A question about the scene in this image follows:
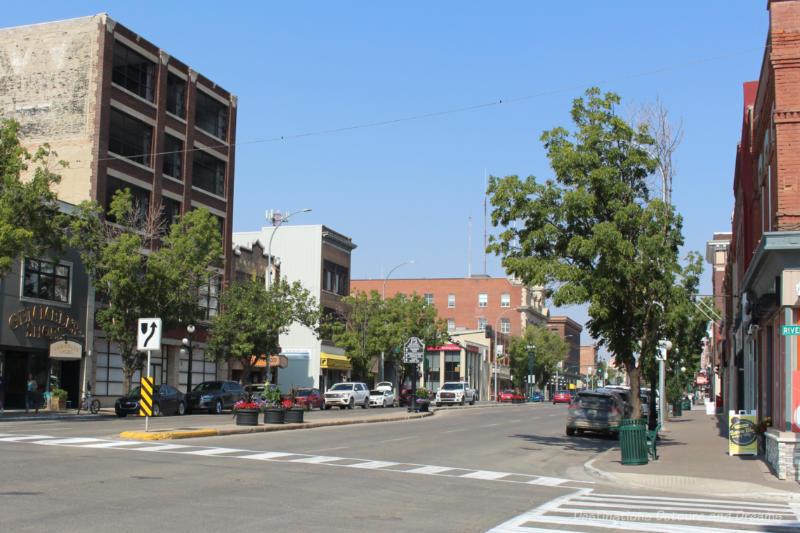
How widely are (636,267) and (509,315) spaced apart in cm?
9737

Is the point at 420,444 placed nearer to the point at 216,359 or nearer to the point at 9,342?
the point at 9,342

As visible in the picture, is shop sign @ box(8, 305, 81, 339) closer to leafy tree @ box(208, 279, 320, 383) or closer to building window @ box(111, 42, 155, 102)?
leafy tree @ box(208, 279, 320, 383)

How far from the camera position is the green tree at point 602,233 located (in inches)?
880

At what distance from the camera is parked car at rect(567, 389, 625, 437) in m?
30.1

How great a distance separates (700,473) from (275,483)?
932 cm

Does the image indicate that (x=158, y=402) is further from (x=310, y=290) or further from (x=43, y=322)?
(x=310, y=290)

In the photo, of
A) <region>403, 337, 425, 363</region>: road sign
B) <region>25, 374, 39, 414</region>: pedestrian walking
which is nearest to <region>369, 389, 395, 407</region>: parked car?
<region>403, 337, 425, 363</region>: road sign

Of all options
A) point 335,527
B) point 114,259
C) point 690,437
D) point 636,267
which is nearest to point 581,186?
point 636,267

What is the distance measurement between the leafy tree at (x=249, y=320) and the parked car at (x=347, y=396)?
16.2 feet

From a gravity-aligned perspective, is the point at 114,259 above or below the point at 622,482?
above

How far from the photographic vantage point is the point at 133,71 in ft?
156

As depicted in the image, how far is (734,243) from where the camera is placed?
143ft

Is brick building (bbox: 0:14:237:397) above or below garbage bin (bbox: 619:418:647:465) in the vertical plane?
above

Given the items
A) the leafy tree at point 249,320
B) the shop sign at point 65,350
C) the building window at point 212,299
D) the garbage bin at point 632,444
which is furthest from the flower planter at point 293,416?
the building window at point 212,299
